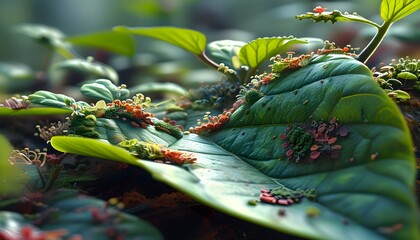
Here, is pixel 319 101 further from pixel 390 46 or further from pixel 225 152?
pixel 390 46

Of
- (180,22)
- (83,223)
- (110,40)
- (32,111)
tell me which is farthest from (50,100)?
(180,22)

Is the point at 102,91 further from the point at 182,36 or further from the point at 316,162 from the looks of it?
the point at 316,162

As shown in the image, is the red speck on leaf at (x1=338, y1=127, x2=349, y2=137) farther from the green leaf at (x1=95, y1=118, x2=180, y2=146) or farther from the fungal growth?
the green leaf at (x1=95, y1=118, x2=180, y2=146)

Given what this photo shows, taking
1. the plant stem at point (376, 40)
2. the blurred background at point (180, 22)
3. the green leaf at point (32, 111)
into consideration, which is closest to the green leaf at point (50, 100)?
the green leaf at point (32, 111)

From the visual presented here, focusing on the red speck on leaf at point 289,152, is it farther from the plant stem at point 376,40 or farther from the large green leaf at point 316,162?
the plant stem at point 376,40

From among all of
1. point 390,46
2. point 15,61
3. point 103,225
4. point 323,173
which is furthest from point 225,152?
point 15,61

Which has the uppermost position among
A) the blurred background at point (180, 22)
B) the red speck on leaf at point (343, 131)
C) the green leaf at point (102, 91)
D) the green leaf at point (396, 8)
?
the green leaf at point (396, 8)

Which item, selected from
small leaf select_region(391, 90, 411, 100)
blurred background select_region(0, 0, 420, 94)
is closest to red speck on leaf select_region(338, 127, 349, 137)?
small leaf select_region(391, 90, 411, 100)
